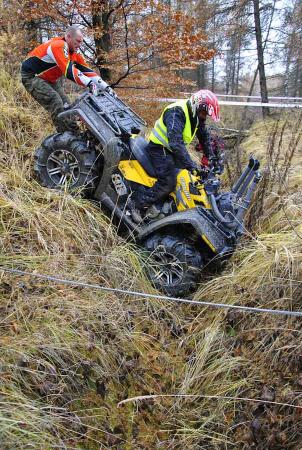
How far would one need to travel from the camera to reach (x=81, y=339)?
334 centimetres

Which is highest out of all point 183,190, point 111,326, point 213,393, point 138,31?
point 138,31

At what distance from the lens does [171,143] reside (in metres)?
4.93

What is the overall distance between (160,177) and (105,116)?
3.26ft

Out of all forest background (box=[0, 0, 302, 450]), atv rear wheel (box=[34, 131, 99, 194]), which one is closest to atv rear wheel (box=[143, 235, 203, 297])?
forest background (box=[0, 0, 302, 450])

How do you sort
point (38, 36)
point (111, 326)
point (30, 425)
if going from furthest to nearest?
1. point (38, 36)
2. point (111, 326)
3. point (30, 425)

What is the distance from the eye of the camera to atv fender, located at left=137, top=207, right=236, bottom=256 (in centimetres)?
468

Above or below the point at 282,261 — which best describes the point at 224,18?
above

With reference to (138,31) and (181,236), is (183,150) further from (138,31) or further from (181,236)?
(138,31)

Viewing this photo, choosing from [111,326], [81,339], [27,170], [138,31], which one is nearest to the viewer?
[81,339]

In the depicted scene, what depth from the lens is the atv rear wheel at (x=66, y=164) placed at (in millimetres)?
5172

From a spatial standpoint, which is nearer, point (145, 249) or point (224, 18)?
point (145, 249)

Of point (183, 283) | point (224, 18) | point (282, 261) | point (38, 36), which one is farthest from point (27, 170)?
point (224, 18)

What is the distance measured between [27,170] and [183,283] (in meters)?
2.34

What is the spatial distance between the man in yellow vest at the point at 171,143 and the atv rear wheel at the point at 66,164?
2.03ft
